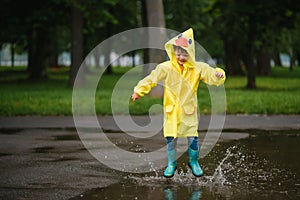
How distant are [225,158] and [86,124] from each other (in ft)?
20.5

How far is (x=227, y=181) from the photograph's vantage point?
7102 mm

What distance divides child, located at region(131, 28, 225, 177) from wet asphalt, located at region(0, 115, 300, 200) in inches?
36.5

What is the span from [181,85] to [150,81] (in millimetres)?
370

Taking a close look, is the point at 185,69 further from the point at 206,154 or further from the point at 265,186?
the point at 206,154

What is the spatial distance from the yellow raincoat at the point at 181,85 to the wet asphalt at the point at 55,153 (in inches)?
38.5

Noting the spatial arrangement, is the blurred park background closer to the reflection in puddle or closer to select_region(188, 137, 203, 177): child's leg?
the reflection in puddle

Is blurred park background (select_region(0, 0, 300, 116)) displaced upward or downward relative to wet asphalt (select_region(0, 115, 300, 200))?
upward

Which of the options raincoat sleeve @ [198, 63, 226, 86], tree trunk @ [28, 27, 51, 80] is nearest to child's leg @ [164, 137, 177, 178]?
raincoat sleeve @ [198, 63, 226, 86]

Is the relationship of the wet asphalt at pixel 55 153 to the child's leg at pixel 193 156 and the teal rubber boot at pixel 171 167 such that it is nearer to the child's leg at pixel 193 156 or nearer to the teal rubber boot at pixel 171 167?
the teal rubber boot at pixel 171 167

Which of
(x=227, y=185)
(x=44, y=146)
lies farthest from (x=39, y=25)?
(x=227, y=185)

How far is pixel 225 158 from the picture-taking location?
8.59 metres

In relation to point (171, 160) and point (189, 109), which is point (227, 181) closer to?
point (171, 160)

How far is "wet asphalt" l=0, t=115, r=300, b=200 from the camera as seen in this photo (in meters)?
6.76

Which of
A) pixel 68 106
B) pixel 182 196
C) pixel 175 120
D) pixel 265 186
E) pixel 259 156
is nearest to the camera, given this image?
pixel 182 196
